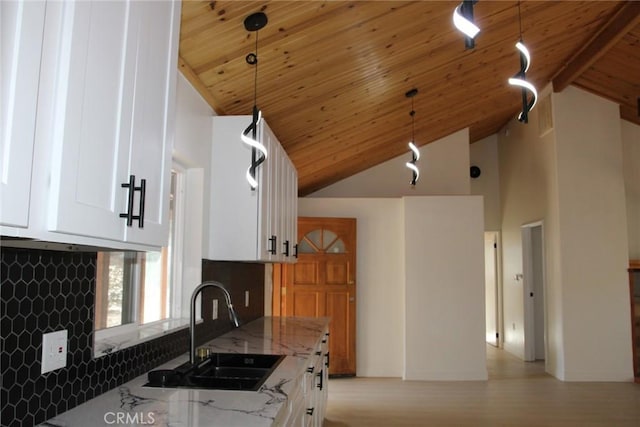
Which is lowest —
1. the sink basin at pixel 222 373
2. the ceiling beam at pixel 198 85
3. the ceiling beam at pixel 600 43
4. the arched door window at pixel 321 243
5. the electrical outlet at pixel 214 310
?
the sink basin at pixel 222 373

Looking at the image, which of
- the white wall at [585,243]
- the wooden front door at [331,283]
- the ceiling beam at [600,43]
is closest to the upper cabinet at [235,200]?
the wooden front door at [331,283]

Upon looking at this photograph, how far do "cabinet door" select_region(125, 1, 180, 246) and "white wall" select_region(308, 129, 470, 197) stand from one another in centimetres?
622

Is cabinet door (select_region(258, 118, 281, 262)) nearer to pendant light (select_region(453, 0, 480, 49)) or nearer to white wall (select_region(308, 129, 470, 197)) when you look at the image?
pendant light (select_region(453, 0, 480, 49))

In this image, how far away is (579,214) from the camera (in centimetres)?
643

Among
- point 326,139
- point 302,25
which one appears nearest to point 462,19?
point 302,25

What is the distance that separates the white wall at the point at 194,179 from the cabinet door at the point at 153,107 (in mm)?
1364

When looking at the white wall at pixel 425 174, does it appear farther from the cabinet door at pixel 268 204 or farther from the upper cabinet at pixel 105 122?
the upper cabinet at pixel 105 122

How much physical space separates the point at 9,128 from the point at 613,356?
23.2 feet

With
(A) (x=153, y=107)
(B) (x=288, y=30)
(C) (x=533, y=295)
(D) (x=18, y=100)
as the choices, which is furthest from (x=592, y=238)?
(D) (x=18, y=100)

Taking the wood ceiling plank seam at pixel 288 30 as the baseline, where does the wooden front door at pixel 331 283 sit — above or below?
below

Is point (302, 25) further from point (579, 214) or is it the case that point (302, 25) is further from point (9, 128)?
point (579, 214)

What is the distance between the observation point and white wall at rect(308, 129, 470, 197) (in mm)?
7680

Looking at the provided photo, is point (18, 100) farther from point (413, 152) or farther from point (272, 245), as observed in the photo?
point (413, 152)

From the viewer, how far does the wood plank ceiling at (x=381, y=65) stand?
2908mm
